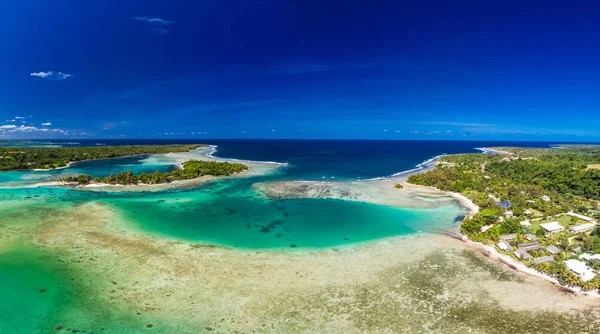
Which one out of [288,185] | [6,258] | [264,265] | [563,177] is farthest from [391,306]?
[563,177]

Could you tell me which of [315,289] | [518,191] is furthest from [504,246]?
[518,191]

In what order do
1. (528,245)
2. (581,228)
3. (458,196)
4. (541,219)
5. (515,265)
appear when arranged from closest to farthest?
(515,265) < (528,245) < (581,228) < (541,219) < (458,196)

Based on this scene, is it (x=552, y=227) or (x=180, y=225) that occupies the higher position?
(x=552, y=227)

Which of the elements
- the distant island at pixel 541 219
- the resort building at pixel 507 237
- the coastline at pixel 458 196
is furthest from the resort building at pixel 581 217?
the resort building at pixel 507 237

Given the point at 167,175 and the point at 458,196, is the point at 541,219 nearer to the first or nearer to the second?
the point at 458,196

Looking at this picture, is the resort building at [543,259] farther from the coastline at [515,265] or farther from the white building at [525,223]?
the white building at [525,223]

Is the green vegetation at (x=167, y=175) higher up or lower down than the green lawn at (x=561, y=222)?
higher up

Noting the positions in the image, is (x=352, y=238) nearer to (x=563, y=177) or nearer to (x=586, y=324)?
(x=586, y=324)
